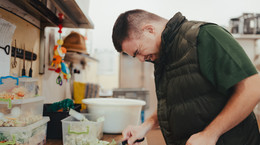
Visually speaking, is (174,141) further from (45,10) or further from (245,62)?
(45,10)

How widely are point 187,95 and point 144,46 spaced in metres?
0.34

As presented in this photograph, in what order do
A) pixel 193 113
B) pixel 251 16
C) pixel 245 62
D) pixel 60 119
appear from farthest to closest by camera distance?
1. pixel 251 16
2. pixel 60 119
3. pixel 193 113
4. pixel 245 62

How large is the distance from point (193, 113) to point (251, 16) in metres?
3.70

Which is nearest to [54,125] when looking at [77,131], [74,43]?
[77,131]

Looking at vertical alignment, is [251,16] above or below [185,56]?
above

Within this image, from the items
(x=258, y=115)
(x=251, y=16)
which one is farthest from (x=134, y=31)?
(x=251, y=16)

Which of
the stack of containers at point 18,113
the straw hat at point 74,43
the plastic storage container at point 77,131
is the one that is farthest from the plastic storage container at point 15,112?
the straw hat at point 74,43

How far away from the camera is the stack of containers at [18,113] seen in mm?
883

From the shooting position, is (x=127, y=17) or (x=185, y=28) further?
(x=127, y=17)

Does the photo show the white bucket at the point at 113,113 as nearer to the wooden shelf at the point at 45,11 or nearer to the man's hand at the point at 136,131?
the man's hand at the point at 136,131

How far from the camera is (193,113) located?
0.89m

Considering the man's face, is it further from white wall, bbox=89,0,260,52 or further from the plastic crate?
white wall, bbox=89,0,260,52

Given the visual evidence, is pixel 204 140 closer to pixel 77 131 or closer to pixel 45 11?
pixel 77 131

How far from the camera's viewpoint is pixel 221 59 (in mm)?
783
